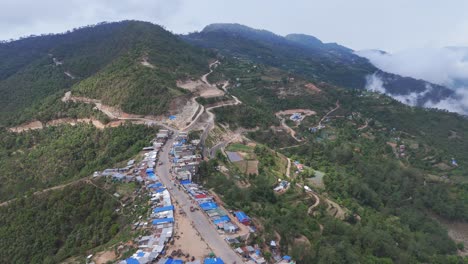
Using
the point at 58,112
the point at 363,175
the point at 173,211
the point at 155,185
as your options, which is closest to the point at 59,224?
the point at 155,185

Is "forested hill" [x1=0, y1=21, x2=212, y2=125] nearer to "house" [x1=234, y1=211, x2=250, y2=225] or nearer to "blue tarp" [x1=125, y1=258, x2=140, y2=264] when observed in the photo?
"house" [x1=234, y1=211, x2=250, y2=225]

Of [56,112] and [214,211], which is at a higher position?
[56,112]

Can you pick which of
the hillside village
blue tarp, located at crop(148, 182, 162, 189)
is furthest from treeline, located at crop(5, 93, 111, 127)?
blue tarp, located at crop(148, 182, 162, 189)

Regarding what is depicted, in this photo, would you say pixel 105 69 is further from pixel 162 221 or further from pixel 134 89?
pixel 162 221

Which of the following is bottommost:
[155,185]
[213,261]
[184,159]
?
[213,261]

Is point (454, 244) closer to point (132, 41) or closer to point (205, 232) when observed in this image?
point (205, 232)

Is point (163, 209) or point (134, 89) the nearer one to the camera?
point (163, 209)

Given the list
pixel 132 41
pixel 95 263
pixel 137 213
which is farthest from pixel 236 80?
pixel 95 263
